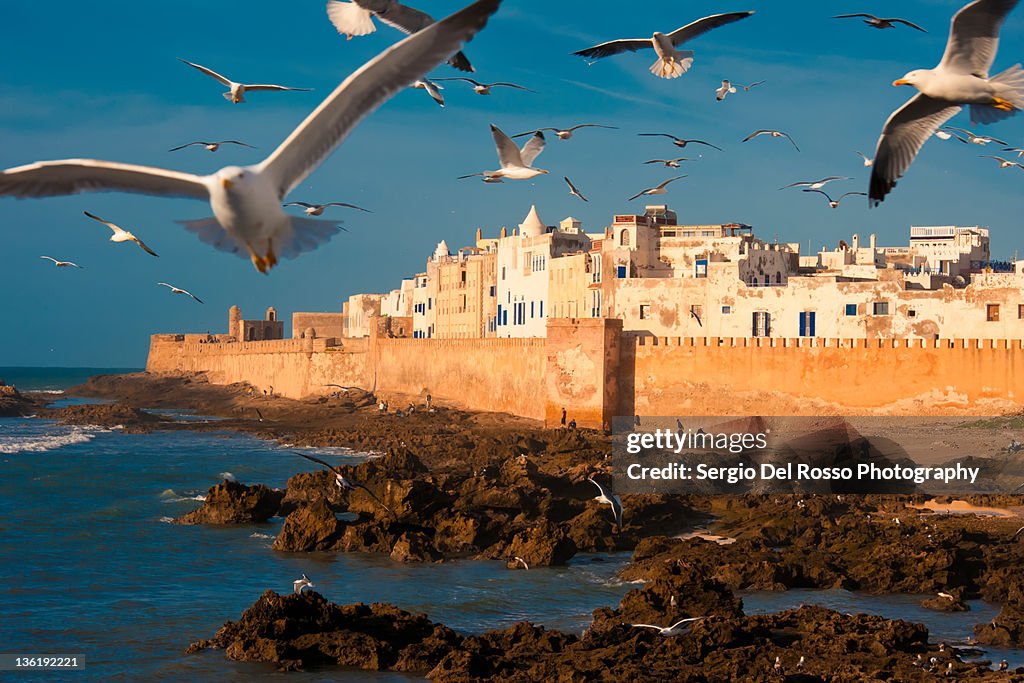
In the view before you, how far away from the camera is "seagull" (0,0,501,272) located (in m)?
7.23

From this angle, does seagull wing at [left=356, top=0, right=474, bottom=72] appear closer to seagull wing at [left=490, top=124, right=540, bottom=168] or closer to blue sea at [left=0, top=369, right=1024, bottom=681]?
seagull wing at [left=490, top=124, right=540, bottom=168]

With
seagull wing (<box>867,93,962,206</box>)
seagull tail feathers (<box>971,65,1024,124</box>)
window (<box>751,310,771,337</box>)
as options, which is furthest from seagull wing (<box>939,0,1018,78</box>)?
window (<box>751,310,771,337</box>)

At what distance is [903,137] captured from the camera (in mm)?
9484

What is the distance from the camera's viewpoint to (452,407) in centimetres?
5306

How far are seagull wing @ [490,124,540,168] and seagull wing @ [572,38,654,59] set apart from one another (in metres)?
2.06

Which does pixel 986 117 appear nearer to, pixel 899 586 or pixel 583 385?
pixel 899 586

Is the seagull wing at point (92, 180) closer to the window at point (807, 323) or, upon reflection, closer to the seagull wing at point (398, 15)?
the seagull wing at point (398, 15)

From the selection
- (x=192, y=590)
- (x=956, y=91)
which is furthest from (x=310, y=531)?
(x=956, y=91)

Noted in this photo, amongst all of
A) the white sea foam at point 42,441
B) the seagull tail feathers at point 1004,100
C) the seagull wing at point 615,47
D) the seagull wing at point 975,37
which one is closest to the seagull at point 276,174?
the seagull wing at point 975,37

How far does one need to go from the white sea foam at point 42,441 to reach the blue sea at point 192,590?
1610 centimetres

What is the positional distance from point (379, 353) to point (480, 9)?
182 feet

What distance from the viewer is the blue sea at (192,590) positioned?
1720 cm

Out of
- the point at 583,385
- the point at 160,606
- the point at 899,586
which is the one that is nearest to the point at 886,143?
the point at 899,586

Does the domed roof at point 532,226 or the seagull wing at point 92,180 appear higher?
the domed roof at point 532,226
